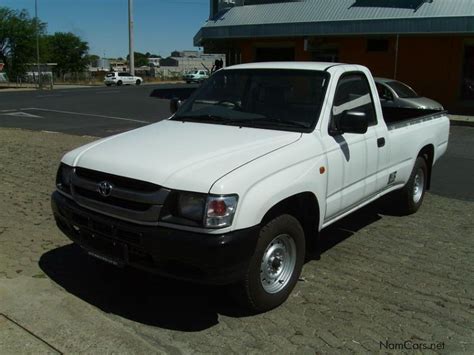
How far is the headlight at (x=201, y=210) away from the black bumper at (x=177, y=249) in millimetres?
76

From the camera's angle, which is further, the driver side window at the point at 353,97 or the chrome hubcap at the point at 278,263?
the driver side window at the point at 353,97

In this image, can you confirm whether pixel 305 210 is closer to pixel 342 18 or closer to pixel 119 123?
pixel 119 123

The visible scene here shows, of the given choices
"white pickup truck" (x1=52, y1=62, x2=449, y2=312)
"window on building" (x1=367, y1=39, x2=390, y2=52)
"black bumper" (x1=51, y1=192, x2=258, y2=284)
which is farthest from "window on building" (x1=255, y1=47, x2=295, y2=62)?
"black bumper" (x1=51, y1=192, x2=258, y2=284)

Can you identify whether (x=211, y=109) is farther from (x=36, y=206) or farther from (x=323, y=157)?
(x=36, y=206)

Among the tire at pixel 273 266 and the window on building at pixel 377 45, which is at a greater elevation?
the window on building at pixel 377 45

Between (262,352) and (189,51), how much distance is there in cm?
17310

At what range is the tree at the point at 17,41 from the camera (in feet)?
178

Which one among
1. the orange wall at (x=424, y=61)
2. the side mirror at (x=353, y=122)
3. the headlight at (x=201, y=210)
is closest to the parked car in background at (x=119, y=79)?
the orange wall at (x=424, y=61)

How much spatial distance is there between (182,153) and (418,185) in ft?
12.9

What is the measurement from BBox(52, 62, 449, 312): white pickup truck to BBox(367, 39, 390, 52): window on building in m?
19.0

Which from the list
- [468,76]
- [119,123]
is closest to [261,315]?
[119,123]

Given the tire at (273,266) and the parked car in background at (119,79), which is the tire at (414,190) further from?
the parked car in background at (119,79)

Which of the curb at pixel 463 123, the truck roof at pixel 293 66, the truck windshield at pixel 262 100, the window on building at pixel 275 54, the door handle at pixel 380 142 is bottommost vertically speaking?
the curb at pixel 463 123

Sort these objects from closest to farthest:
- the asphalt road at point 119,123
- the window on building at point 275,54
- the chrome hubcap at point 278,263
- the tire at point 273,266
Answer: the tire at point 273,266 < the chrome hubcap at point 278,263 < the asphalt road at point 119,123 < the window on building at point 275,54
